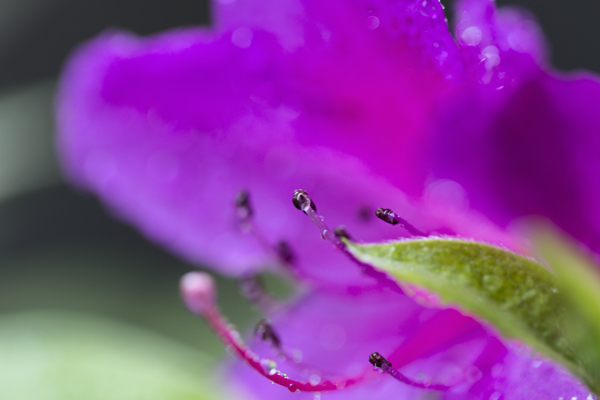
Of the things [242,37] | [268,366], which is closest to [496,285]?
[268,366]

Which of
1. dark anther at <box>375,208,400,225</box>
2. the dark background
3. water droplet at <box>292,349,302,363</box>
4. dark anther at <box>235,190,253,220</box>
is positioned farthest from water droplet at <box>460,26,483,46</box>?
the dark background

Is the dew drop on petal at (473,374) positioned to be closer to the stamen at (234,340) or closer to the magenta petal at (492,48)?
the stamen at (234,340)

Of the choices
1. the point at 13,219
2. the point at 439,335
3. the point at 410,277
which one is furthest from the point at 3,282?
the point at 410,277

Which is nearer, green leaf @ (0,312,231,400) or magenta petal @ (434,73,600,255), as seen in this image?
magenta petal @ (434,73,600,255)

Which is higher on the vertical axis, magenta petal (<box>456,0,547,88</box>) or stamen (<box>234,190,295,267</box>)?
magenta petal (<box>456,0,547,88</box>)

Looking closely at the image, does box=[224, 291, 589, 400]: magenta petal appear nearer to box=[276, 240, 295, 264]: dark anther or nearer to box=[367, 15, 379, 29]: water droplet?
box=[276, 240, 295, 264]: dark anther
